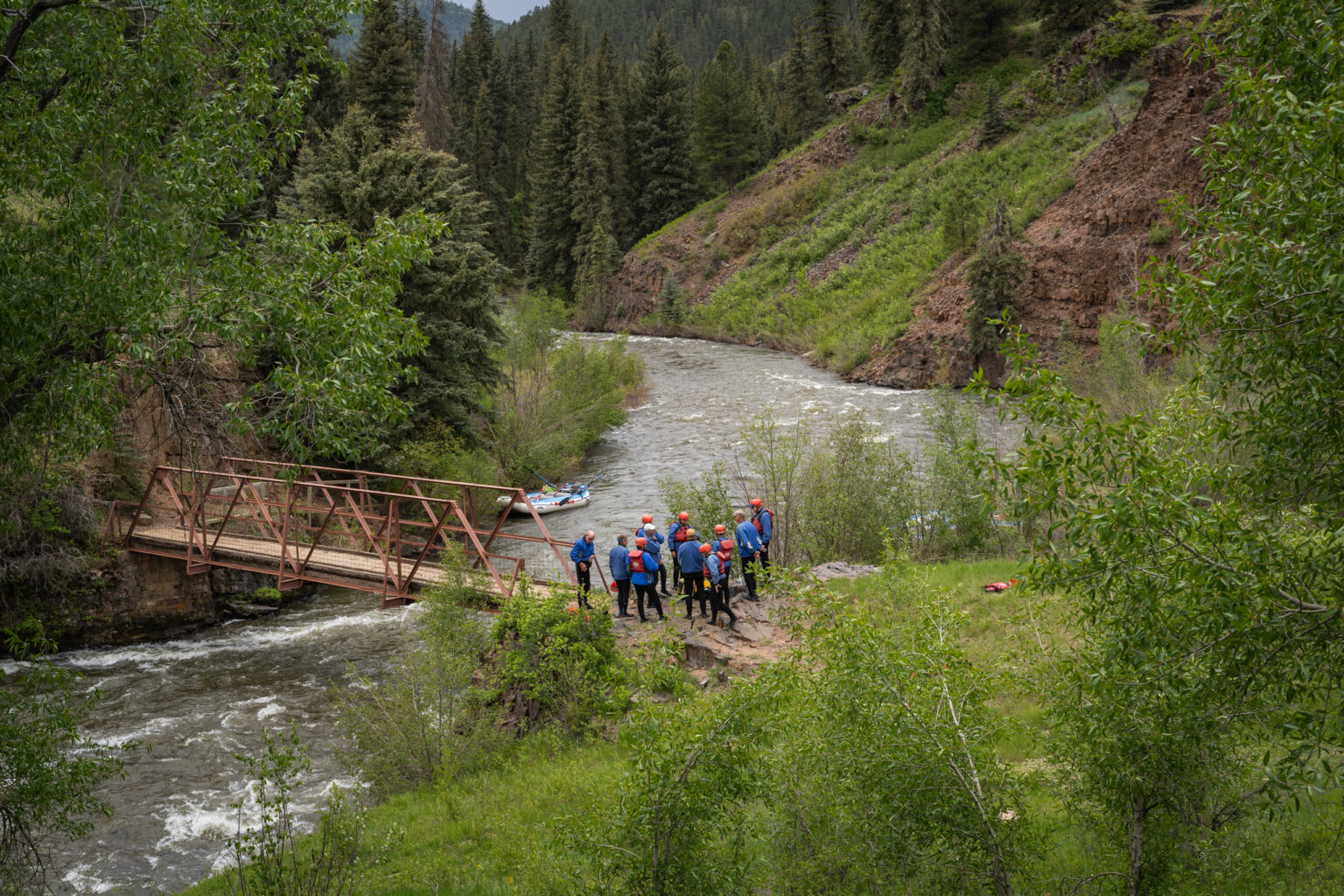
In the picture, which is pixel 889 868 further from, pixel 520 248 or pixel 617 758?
pixel 520 248

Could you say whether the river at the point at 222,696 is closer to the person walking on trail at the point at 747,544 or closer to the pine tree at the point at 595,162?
the person walking on trail at the point at 747,544

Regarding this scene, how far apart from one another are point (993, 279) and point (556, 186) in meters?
47.2

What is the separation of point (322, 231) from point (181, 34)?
194 cm

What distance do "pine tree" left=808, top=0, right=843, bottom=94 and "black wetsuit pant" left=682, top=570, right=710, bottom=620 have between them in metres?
74.5

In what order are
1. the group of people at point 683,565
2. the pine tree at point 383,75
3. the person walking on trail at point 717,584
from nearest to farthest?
the person walking on trail at point 717,584 → the group of people at point 683,565 → the pine tree at point 383,75

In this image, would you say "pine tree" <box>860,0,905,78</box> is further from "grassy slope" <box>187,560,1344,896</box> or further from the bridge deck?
"grassy slope" <box>187,560,1344,896</box>

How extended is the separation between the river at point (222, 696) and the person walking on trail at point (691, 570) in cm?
561

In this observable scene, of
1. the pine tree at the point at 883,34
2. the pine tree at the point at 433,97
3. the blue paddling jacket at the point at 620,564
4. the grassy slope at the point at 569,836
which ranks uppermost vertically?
the pine tree at the point at 883,34

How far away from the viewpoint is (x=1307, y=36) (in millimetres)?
5062

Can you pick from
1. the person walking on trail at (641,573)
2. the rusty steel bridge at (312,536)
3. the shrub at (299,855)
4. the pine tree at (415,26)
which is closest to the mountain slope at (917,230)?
the person walking on trail at (641,573)

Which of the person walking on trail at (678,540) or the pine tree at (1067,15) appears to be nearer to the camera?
the person walking on trail at (678,540)

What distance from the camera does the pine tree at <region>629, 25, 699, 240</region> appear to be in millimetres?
77875

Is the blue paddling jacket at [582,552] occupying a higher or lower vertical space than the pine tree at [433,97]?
lower

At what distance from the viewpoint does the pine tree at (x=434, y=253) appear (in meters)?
25.8
